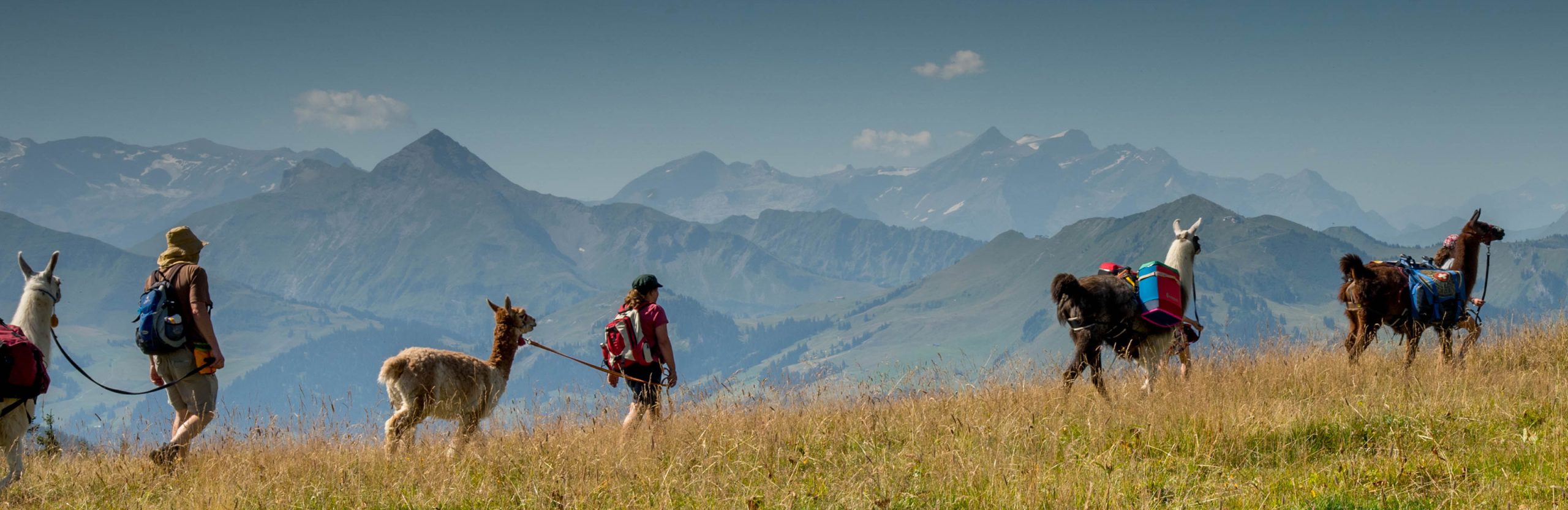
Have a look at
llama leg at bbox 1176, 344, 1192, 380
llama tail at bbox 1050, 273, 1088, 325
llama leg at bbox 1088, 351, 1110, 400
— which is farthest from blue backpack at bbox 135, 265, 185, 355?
llama leg at bbox 1176, 344, 1192, 380

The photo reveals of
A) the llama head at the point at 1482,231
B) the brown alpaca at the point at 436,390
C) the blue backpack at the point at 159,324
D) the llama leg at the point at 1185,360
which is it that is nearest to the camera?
the blue backpack at the point at 159,324

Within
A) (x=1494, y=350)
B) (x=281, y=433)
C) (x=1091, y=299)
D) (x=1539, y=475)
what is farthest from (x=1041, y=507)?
(x=1494, y=350)

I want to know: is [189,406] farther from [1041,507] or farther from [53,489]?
[1041,507]

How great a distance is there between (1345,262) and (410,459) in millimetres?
8931

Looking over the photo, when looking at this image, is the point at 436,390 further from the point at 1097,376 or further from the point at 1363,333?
the point at 1363,333

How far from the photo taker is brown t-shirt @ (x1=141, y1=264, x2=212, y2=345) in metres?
7.00

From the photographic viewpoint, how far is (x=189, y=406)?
7.19m

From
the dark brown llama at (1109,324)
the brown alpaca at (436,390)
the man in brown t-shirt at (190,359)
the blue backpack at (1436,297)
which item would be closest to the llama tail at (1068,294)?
the dark brown llama at (1109,324)

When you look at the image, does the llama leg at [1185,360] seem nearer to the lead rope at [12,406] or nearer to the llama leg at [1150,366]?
the llama leg at [1150,366]

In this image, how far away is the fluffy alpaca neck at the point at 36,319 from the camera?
21.6ft

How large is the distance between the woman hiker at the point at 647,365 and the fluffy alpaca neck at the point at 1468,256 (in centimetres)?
848

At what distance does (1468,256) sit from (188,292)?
12.4 meters

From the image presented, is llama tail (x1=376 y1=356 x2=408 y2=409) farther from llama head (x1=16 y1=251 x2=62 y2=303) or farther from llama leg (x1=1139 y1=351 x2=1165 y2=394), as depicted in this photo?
llama leg (x1=1139 y1=351 x2=1165 y2=394)

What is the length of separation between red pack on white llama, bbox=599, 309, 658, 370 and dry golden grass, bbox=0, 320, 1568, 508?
0.55m
